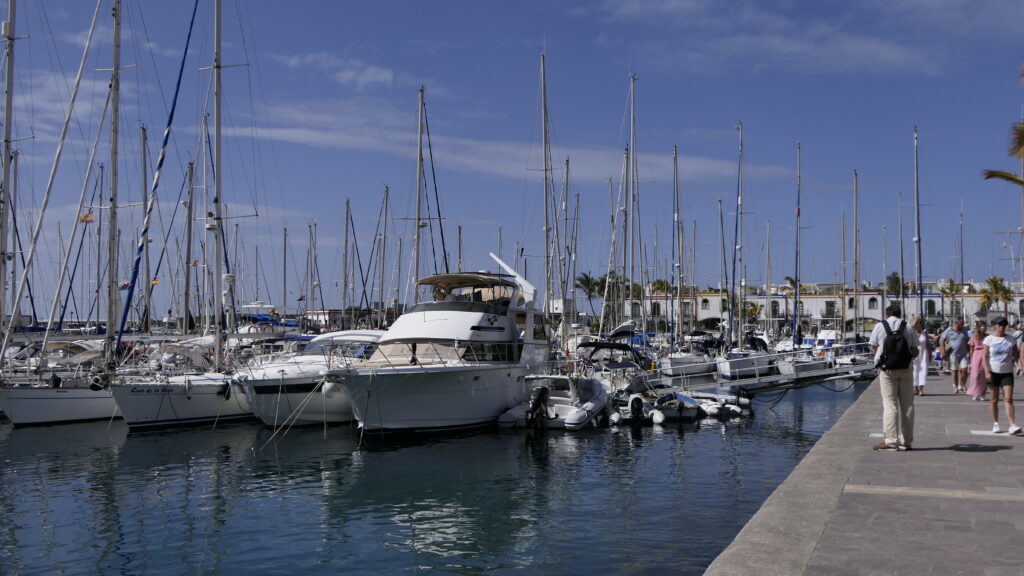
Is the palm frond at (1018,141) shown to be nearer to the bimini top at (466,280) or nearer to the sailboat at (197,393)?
the bimini top at (466,280)

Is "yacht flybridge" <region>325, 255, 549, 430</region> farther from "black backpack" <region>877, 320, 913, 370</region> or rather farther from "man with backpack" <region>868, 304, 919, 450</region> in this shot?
"black backpack" <region>877, 320, 913, 370</region>

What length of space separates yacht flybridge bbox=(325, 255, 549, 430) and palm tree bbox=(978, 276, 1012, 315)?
2652 inches

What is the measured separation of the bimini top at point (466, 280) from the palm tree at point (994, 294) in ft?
221

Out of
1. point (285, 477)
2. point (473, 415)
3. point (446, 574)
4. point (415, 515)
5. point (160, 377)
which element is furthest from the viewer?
point (160, 377)

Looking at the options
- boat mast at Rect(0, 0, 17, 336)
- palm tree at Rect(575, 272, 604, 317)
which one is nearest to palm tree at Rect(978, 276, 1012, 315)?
palm tree at Rect(575, 272, 604, 317)

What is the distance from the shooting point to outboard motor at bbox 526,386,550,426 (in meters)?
24.4

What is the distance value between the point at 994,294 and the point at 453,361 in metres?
73.8

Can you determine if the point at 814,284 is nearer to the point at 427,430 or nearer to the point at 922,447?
the point at 427,430

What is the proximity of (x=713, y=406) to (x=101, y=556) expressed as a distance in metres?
20.2

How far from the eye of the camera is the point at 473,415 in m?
23.9

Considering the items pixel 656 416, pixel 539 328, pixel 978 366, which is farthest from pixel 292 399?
pixel 978 366

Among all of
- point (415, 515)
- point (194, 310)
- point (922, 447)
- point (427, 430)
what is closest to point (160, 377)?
point (427, 430)

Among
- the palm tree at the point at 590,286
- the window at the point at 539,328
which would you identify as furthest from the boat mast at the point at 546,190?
the palm tree at the point at 590,286

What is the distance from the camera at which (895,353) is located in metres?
10.8
